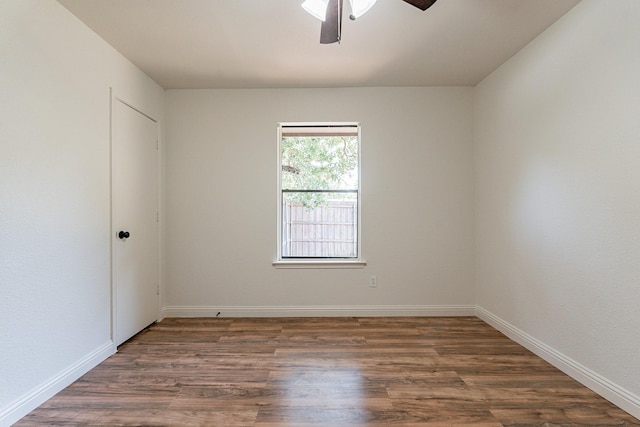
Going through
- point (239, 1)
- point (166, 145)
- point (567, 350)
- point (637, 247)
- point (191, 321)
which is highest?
point (239, 1)

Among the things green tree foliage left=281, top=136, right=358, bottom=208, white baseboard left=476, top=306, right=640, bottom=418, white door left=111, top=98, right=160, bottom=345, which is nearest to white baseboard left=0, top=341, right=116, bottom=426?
white door left=111, top=98, right=160, bottom=345

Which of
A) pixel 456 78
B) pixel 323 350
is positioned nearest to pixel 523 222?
pixel 456 78

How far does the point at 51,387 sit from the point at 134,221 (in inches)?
56.8

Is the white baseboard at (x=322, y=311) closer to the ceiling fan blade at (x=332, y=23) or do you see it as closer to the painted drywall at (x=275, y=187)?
the painted drywall at (x=275, y=187)

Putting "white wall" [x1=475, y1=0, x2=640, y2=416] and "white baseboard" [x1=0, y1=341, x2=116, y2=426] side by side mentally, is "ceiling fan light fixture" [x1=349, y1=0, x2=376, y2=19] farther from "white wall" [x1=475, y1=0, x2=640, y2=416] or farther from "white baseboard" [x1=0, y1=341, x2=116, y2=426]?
"white baseboard" [x1=0, y1=341, x2=116, y2=426]

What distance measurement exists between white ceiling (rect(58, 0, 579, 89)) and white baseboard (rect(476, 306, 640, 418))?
97.2 inches

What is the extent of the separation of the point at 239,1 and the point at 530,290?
10.3ft

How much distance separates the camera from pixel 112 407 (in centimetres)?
201

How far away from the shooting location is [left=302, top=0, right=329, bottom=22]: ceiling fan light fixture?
196 cm

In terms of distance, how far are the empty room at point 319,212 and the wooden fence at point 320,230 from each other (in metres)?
0.03

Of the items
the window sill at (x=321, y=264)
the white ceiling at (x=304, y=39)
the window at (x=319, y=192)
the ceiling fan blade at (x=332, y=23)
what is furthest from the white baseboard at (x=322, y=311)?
the ceiling fan blade at (x=332, y=23)

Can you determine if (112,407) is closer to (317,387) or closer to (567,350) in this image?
(317,387)

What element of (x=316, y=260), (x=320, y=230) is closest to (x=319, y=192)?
(x=320, y=230)

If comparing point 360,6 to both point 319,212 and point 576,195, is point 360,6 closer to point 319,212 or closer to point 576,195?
point 576,195
